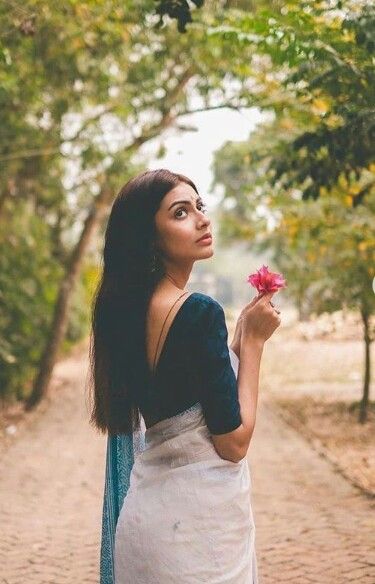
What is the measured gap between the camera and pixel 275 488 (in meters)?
7.84

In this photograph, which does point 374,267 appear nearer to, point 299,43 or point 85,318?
point 299,43

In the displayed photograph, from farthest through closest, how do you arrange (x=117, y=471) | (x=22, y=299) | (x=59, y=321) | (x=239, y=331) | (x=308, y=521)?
(x=59, y=321)
(x=22, y=299)
(x=308, y=521)
(x=117, y=471)
(x=239, y=331)

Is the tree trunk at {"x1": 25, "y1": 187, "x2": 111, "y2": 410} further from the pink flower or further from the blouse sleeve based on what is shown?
the blouse sleeve

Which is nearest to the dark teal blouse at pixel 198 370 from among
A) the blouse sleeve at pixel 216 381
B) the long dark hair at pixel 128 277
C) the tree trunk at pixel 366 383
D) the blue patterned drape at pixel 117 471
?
the blouse sleeve at pixel 216 381

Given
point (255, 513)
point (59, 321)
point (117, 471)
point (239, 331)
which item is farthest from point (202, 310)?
point (59, 321)

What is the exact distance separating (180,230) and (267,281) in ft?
1.00

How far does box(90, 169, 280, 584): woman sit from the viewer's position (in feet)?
7.07

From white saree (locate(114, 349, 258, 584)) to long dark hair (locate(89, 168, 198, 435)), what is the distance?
0.21m

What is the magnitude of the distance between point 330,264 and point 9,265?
5732mm

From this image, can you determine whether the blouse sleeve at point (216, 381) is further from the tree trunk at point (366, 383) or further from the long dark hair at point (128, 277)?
the tree trunk at point (366, 383)

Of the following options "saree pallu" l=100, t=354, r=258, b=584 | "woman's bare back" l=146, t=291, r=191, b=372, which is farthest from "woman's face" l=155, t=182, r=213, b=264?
"saree pallu" l=100, t=354, r=258, b=584

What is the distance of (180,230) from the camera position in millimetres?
2309

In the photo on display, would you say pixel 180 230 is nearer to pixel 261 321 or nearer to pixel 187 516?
pixel 261 321

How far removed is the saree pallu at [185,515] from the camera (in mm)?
2168
